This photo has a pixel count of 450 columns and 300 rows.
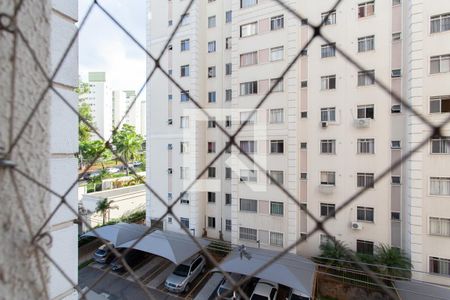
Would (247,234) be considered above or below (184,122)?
below

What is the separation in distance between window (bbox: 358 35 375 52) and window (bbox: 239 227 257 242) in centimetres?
511

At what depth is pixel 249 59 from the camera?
6.84m

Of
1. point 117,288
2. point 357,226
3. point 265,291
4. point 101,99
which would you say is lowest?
point 117,288

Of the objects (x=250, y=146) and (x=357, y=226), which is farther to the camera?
(x=250, y=146)

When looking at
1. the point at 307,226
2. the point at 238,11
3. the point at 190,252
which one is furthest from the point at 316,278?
the point at 238,11

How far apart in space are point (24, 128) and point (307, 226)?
248 inches

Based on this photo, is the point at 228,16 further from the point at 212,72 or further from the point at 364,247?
the point at 364,247

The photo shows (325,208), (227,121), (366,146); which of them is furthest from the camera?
(227,121)

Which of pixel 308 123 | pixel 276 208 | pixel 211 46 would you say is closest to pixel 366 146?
pixel 308 123

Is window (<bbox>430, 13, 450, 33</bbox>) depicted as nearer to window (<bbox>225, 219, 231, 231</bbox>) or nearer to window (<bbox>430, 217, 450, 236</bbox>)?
window (<bbox>430, 217, 450, 236</bbox>)

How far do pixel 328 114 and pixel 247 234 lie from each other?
12.2 feet

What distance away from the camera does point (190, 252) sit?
19.7ft

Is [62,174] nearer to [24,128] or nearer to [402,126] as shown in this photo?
[24,128]

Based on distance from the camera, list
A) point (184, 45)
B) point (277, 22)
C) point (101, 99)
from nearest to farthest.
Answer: point (277, 22) < point (184, 45) < point (101, 99)
